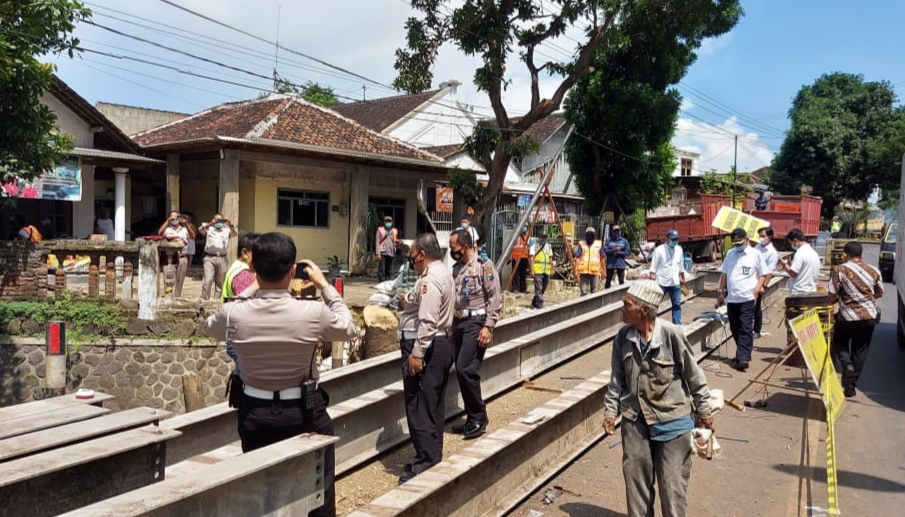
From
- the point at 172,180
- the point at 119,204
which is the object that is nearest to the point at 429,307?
the point at 119,204

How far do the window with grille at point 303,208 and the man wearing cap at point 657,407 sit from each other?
53.8 feet

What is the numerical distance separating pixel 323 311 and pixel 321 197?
17.4 m

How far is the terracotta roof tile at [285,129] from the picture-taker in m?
18.0

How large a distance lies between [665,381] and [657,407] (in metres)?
0.16

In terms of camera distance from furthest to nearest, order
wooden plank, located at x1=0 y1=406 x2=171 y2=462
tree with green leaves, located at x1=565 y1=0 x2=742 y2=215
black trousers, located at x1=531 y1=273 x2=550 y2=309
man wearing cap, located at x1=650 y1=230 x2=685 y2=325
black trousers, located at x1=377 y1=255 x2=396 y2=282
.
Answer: tree with green leaves, located at x1=565 y1=0 x2=742 y2=215 < black trousers, located at x1=377 y1=255 x2=396 y2=282 < black trousers, located at x1=531 y1=273 x2=550 y2=309 < man wearing cap, located at x1=650 y1=230 x2=685 y2=325 < wooden plank, located at x1=0 y1=406 x2=171 y2=462

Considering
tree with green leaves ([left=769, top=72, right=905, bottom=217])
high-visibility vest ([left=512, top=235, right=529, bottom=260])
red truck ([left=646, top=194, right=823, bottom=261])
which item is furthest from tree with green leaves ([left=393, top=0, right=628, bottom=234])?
tree with green leaves ([left=769, top=72, right=905, bottom=217])

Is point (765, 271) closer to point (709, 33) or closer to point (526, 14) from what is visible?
point (526, 14)

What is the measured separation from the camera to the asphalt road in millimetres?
5277

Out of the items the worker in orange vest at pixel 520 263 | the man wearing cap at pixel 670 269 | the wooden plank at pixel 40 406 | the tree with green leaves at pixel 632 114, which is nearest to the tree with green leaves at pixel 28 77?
the wooden plank at pixel 40 406

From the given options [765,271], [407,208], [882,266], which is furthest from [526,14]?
[882,266]

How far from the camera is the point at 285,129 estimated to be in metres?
18.3

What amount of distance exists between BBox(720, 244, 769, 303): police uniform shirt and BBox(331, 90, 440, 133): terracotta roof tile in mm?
23089

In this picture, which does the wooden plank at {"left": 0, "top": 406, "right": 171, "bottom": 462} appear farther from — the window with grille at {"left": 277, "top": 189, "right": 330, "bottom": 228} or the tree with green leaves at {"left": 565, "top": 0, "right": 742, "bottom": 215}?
the tree with green leaves at {"left": 565, "top": 0, "right": 742, "bottom": 215}

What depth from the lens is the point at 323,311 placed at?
354 cm
